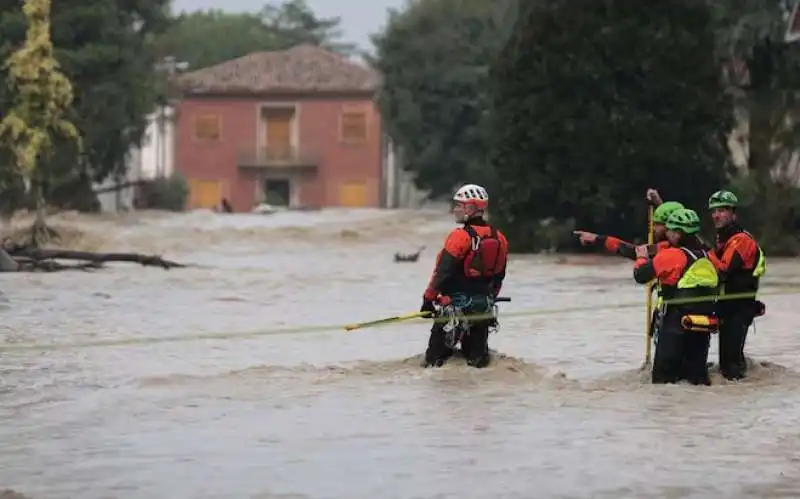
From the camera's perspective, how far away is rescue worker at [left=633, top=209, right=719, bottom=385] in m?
14.7

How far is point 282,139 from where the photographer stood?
98812mm

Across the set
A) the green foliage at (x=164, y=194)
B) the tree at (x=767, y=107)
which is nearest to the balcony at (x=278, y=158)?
the green foliage at (x=164, y=194)

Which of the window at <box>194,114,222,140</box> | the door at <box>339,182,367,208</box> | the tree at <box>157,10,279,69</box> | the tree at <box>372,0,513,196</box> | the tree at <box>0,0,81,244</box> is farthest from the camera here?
the tree at <box>157,10,279,69</box>

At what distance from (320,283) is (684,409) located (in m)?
19.5

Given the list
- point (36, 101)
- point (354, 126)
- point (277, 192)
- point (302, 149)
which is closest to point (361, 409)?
point (36, 101)

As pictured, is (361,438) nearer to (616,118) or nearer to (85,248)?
(616,118)

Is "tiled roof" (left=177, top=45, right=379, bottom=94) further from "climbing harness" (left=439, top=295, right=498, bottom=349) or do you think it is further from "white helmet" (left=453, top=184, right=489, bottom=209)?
"climbing harness" (left=439, top=295, right=498, bottom=349)

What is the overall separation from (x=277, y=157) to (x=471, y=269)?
273 feet

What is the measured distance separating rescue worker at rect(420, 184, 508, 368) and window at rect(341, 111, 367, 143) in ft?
270

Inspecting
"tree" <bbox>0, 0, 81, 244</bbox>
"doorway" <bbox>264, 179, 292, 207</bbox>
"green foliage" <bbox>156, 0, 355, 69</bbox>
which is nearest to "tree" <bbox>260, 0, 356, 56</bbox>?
"green foliage" <bbox>156, 0, 355, 69</bbox>

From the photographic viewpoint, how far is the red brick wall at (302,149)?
98.1 metres

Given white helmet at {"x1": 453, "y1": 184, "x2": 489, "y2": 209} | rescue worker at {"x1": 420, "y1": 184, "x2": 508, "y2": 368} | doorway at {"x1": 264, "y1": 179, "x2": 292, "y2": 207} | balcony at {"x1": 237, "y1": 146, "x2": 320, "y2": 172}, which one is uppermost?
white helmet at {"x1": 453, "y1": 184, "x2": 489, "y2": 209}

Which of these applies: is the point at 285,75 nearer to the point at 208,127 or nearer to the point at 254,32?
the point at 208,127

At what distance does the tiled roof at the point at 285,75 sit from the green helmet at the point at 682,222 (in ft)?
270
